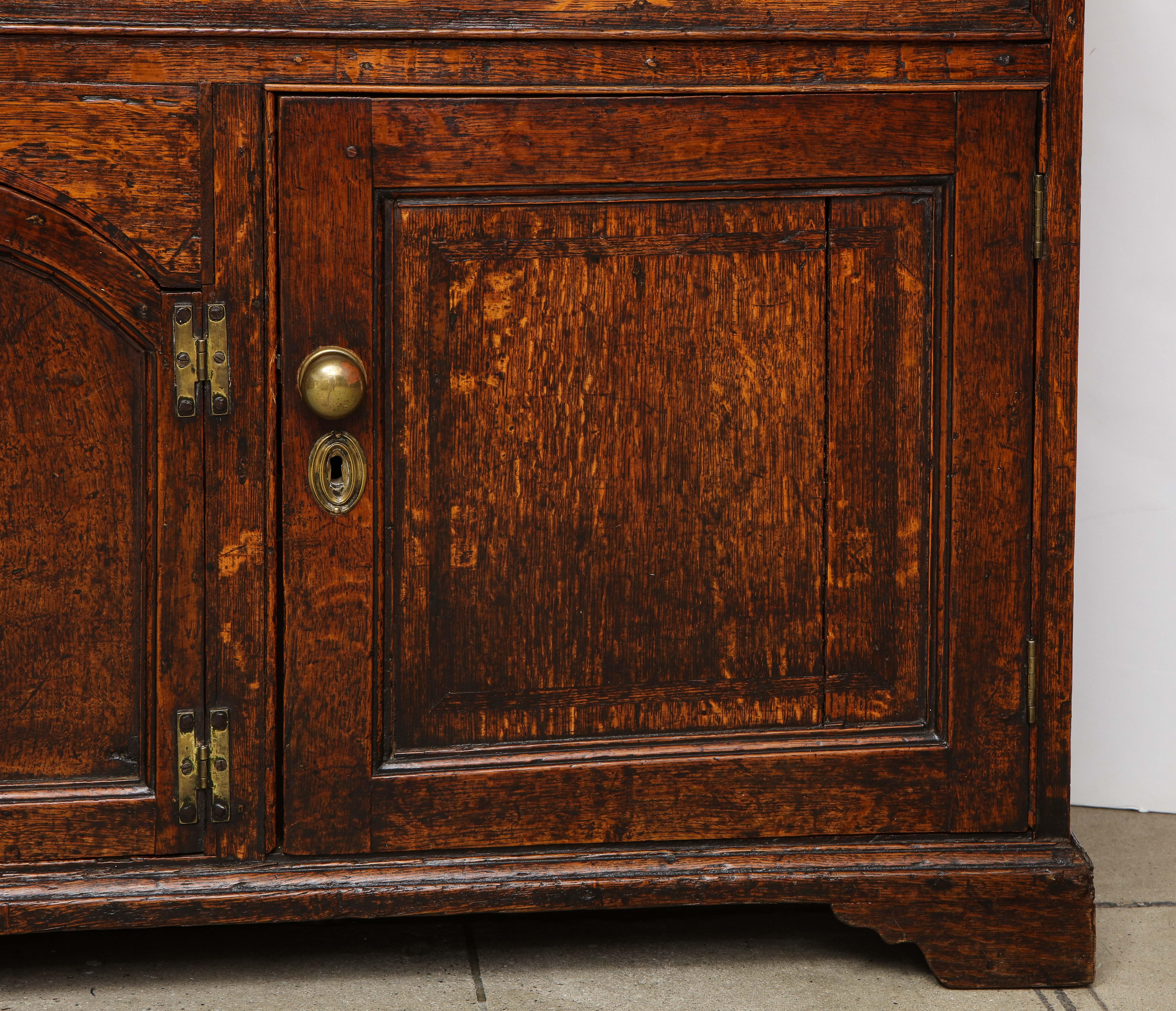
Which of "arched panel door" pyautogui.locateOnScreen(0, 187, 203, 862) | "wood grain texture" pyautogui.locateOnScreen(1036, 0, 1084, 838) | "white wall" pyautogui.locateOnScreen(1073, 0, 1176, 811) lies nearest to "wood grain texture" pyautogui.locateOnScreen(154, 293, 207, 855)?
"arched panel door" pyautogui.locateOnScreen(0, 187, 203, 862)

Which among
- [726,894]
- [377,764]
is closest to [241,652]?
[377,764]

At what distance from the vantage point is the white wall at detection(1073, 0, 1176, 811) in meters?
2.22

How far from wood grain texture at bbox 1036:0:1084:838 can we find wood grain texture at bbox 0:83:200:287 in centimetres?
98

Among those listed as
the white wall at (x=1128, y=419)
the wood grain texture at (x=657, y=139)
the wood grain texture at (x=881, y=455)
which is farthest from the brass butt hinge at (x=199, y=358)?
the white wall at (x=1128, y=419)

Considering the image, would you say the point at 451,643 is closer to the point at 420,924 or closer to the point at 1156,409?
the point at 420,924

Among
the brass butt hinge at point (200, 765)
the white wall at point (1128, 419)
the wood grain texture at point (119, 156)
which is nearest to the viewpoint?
the wood grain texture at point (119, 156)

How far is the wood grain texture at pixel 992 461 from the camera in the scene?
5.31ft

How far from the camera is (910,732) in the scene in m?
1.69

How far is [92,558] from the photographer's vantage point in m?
1.57

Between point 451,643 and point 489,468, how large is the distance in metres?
0.21

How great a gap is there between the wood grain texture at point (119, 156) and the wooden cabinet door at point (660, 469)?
110mm

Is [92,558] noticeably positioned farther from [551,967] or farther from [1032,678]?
[1032,678]

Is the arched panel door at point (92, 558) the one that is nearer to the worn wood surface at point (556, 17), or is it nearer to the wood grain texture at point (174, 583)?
the wood grain texture at point (174, 583)

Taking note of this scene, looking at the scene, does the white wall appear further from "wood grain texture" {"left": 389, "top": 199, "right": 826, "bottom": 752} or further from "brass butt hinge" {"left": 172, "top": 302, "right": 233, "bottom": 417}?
"brass butt hinge" {"left": 172, "top": 302, "right": 233, "bottom": 417}
